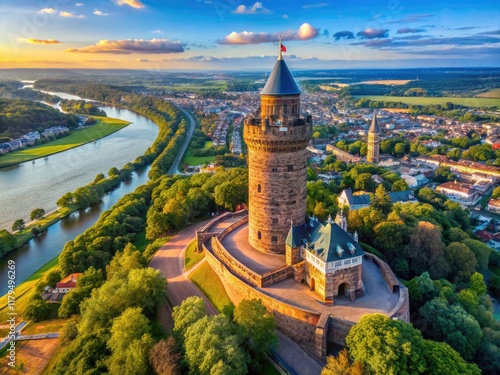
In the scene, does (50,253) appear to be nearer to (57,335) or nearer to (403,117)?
(57,335)

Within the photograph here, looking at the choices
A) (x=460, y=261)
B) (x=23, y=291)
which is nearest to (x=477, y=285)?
(x=460, y=261)

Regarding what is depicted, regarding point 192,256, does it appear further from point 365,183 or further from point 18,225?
point 365,183

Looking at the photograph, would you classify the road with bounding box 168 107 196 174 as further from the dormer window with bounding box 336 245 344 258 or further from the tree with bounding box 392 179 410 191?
the dormer window with bounding box 336 245 344 258

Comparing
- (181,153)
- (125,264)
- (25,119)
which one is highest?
(25,119)

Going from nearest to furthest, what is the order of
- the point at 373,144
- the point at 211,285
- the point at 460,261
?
the point at 211,285, the point at 460,261, the point at 373,144

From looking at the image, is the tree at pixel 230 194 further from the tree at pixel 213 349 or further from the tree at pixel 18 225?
the tree at pixel 18 225
